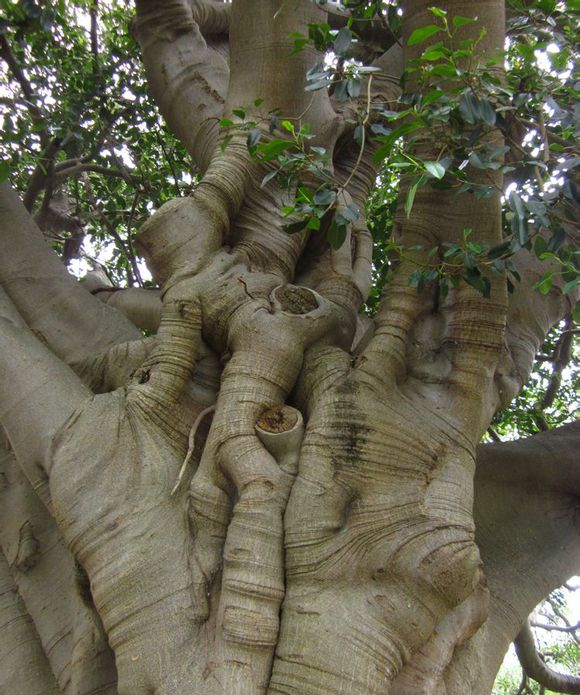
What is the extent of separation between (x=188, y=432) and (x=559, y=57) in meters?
1.42

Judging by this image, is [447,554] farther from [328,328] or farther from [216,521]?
[328,328]

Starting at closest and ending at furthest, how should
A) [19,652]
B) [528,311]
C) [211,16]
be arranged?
[19,652]
[528,311]
[211,16]

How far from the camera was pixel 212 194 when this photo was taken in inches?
100

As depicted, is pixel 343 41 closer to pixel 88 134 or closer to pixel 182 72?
pixel 182 72

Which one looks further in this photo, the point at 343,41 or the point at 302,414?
the point at 302,414

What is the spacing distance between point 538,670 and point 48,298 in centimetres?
282

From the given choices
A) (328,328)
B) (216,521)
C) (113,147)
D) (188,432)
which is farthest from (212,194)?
(113,147)

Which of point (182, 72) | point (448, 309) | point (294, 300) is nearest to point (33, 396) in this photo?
point (294, 300)

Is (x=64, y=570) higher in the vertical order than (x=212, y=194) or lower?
lower

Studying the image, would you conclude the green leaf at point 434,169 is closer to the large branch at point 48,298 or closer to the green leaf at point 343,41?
the green leaf at point 343,41

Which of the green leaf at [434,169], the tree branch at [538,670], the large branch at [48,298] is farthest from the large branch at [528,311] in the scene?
the tree branch at [538,670]

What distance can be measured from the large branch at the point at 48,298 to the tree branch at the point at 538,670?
2.33 meters

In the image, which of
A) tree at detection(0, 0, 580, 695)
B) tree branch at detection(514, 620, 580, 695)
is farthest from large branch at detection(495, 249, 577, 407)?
tree branch at detection(514, 620, 580, 695)

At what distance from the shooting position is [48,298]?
9.27 ft
